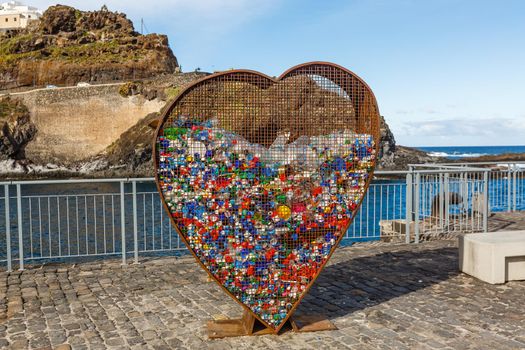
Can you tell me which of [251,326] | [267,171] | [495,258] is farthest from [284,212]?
[495,258]

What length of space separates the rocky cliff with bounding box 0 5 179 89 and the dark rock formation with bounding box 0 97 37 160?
342 inches

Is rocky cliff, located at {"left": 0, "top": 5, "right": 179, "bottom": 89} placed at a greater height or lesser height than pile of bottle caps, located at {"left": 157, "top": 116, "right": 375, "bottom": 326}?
greater

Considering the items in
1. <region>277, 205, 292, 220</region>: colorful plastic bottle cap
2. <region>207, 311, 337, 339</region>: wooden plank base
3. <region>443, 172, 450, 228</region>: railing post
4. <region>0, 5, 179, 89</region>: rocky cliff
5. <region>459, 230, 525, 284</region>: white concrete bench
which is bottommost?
<region>207, 311, 337, 339</region>: wooden plank base

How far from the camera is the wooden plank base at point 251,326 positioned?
494 cm

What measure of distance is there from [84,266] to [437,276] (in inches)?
201

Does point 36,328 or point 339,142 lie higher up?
point 339,142

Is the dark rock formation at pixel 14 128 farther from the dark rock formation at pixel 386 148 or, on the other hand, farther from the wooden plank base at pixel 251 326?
the wooden plank base at pixel 251 326

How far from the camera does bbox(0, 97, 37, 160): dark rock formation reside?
5041 cm

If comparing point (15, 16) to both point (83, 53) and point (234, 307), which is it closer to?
point (83, 53)

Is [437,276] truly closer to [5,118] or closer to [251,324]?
[251,324]

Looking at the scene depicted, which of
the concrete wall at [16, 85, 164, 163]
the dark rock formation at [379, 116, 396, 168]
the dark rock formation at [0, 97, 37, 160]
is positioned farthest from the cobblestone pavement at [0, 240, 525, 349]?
the dark rock formation at [0, 97, 37, 160]

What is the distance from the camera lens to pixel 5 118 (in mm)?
51812

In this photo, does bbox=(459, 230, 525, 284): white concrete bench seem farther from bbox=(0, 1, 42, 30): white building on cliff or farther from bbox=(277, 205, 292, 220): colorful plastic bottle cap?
bbox=(0, 1, 42, 30): white building on cliff

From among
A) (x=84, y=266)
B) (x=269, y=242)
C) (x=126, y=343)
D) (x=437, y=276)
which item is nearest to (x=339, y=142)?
(x=269, y=242)
